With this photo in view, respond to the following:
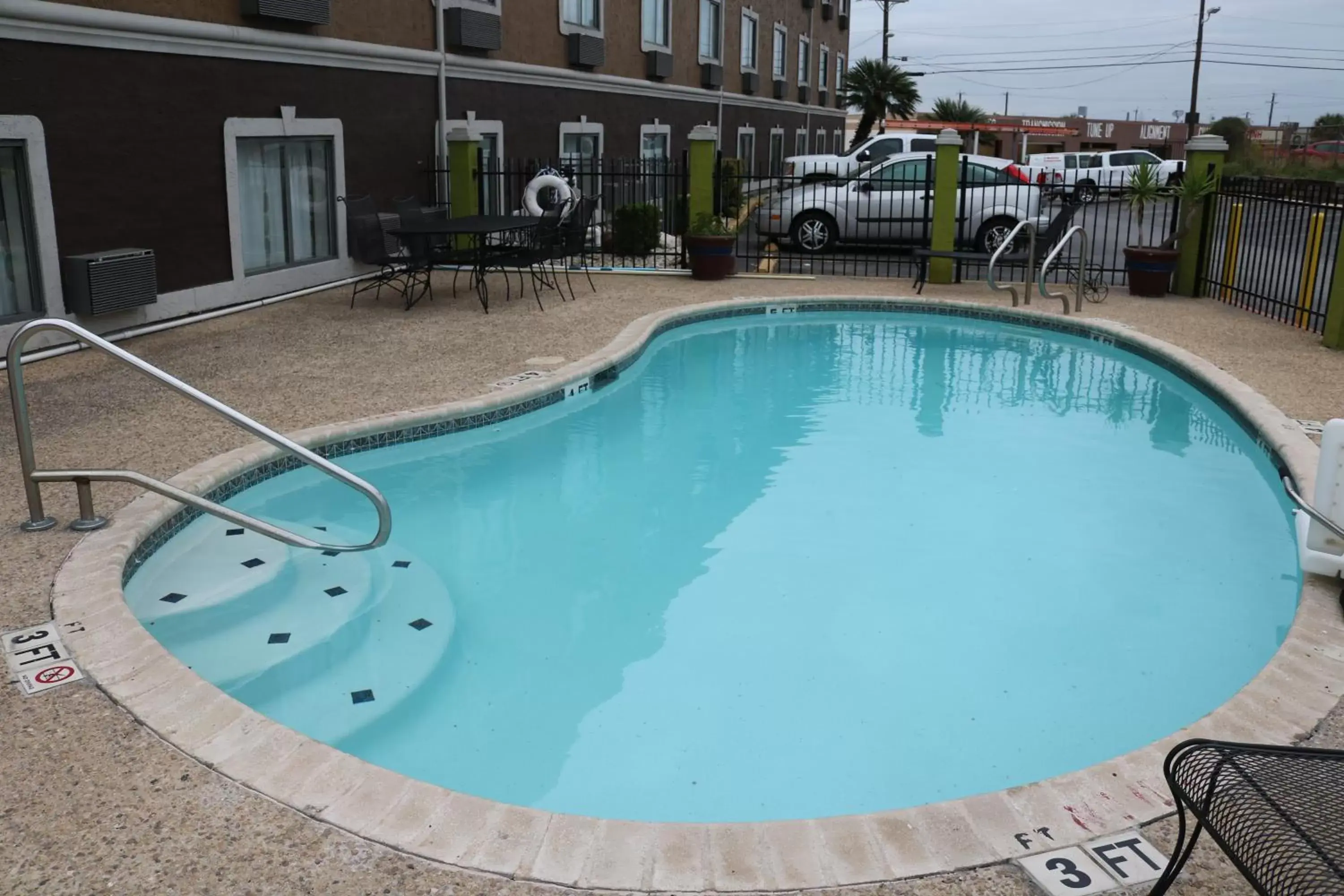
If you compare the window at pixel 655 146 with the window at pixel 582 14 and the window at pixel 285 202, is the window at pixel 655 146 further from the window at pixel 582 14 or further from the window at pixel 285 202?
the window at pixel 285 202

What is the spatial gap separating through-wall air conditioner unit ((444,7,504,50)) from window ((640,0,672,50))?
630 cm

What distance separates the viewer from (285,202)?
11.6 meters

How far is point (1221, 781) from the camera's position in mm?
2357

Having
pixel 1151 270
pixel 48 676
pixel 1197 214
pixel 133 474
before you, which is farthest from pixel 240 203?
pixel 1197 214

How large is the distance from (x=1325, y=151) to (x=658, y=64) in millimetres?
33571

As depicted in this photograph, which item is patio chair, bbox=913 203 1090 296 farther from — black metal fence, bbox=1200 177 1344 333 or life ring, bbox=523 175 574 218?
life ring, bbox=523 175 574 218

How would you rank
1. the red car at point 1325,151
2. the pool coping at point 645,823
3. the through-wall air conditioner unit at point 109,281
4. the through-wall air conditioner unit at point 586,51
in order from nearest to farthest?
the pool coping at point 645,823
the through-wall air conditioner unit at point 109,281
the through-wall air conditioner unit at point 586,51
the red car at point 1325,151

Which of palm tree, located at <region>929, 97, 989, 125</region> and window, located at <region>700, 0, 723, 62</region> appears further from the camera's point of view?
palm tree, located at <region>929, 97, 989, 125</region>

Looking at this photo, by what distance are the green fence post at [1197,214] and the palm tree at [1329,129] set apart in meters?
47.9

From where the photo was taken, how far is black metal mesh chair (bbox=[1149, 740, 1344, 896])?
82.4 inches

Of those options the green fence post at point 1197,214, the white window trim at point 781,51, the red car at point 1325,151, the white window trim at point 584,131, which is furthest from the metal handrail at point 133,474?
the red car at point 1325,151

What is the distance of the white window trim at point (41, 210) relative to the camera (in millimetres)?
8203

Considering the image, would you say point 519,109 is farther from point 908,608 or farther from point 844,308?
point 908,608

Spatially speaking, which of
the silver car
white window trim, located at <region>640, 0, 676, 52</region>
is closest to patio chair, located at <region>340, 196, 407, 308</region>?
the silver car
